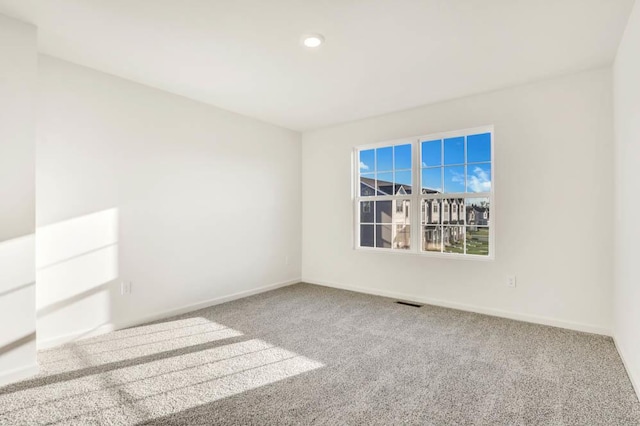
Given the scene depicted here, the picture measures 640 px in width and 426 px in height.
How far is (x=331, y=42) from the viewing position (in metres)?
2.62

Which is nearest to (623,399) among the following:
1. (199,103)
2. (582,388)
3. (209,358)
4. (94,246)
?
(582,388)

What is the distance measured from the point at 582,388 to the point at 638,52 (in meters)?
2.17

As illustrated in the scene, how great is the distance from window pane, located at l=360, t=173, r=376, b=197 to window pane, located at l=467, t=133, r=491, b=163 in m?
1.33

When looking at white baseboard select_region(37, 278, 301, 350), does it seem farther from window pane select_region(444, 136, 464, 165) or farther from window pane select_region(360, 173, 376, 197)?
window pane select_region(444, 136, 464, 165)

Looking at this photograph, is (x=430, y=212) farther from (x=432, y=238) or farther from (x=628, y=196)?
(x=628, y=196)

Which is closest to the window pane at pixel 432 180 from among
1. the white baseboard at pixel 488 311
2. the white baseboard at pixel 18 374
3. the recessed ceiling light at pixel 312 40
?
the white baseboard at pixel 488 311

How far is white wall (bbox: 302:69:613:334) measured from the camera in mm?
3076

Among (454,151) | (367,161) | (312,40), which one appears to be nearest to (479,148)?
(454,151)

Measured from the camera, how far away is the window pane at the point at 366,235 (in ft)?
15.6

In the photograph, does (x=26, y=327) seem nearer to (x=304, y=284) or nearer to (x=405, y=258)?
(x=304, y=284)

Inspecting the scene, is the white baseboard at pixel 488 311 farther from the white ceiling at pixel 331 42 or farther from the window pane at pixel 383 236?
the white ceiling at pixel 331 42

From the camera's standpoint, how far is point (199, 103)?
3.98m

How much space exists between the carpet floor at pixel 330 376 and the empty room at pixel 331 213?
0.02 metres

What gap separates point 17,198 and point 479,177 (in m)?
4.23
